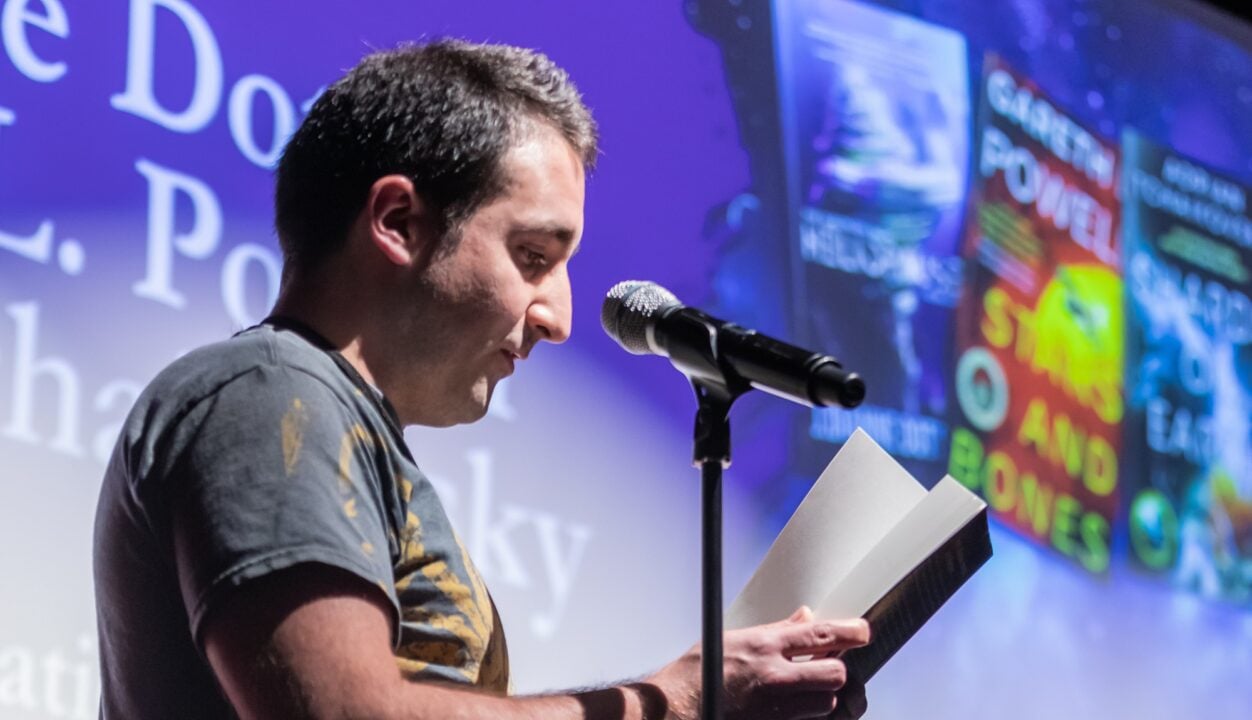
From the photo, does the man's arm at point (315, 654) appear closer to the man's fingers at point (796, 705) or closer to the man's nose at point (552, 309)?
the man's fingers at point (796, 705)

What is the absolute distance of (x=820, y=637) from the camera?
1.34 metres

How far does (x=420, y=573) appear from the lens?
1292mm

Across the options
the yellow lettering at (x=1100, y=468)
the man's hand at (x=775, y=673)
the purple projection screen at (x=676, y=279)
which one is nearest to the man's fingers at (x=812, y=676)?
the man's hand at (x=775, y=673)

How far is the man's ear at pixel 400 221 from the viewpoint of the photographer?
55.5 inches

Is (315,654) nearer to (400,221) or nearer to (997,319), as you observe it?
(400,221)

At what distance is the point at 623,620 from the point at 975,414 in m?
0.96

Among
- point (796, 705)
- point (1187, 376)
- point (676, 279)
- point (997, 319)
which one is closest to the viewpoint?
point (796, 705)

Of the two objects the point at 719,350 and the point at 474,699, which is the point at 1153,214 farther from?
the point at 474,699

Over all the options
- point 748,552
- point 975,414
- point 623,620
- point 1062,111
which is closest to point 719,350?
point 623,620

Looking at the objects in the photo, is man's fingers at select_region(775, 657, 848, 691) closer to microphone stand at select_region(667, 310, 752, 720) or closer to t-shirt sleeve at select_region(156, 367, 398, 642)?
microphone stand at select_region(667, 310, 752, 720)

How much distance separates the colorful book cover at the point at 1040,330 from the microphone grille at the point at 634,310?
176cm

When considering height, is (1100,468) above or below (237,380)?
below

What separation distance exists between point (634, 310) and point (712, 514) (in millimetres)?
223

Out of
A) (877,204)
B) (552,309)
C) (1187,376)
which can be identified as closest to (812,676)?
(552,309)
